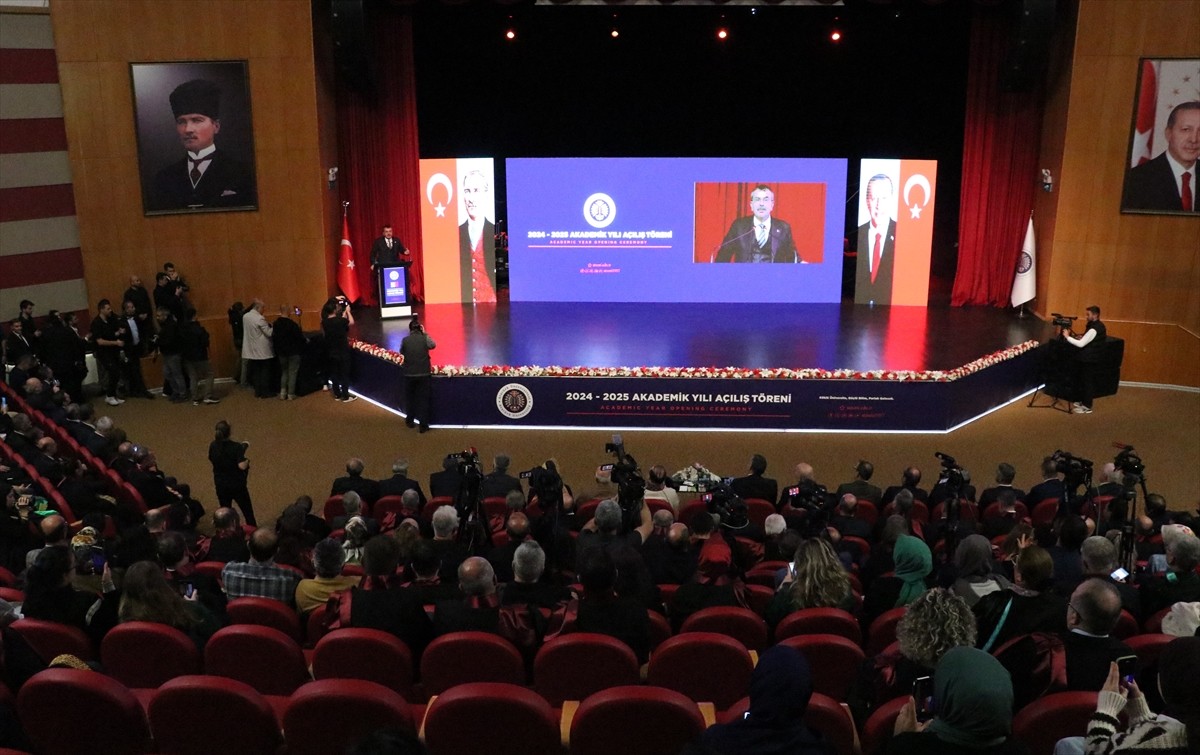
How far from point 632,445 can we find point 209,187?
6346 millimetres

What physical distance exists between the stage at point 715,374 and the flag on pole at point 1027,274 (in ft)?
2.19

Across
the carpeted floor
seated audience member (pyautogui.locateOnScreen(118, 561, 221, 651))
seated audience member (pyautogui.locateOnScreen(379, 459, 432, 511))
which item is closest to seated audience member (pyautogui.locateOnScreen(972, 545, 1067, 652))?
seated audience member (pyautogui.locateOnScreen(118, 561, 221, 651))

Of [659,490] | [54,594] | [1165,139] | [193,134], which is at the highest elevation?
[193,134]

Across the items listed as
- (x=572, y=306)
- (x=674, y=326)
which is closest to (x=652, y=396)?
(x=674, y=326)

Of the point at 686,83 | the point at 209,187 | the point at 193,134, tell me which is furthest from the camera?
the point at 686,83

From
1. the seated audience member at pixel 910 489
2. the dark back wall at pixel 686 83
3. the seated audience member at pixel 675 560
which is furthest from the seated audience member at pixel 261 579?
the dark back wall at pixel 686 83

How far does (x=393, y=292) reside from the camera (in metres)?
13.8

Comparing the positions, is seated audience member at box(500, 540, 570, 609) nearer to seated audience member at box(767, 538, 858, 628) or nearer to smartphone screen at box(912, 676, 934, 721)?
seated audience member at box(767, 538, 858, 628)

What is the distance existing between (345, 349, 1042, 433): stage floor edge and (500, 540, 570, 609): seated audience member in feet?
20.3

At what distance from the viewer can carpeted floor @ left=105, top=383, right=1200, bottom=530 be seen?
9414 millimetres

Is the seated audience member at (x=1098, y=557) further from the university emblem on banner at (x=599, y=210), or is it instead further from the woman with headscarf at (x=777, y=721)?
the university emblem on banner at (x=599, y=210)

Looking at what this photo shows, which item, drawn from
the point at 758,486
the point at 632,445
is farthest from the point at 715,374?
the point at 758,486

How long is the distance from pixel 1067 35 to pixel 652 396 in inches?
278

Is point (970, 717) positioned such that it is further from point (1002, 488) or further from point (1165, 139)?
point (1165, 139)
